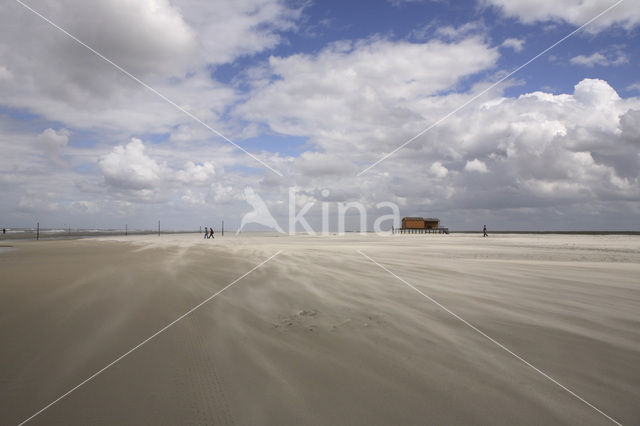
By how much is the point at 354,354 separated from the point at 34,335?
16.1ft

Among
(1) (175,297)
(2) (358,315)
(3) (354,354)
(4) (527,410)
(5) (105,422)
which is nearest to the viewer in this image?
(5) (105,422)

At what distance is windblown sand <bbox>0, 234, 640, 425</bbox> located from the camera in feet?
11.2

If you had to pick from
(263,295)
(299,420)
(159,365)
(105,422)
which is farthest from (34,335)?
(299,420)

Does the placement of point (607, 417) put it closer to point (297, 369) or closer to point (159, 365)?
point (297, 369)

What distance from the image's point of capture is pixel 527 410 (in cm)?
343

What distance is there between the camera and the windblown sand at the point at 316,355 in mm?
3416

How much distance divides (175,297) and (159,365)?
381 cm

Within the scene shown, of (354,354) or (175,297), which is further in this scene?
(175,297)

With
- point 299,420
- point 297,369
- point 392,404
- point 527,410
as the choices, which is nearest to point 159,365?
point 297,369

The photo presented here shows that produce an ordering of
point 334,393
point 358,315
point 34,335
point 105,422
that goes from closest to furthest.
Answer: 1. point 105,422
2. point 334,393
3. point 34,335
4. point 358,315

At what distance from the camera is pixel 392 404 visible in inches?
137

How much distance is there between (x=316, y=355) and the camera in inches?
185

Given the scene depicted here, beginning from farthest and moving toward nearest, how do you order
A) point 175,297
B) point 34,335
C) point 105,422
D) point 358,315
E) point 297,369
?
point 175,297, point 358,315, point 34,335, point 297,369, point 105,422

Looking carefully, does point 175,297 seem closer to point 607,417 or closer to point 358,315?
point 358,315
